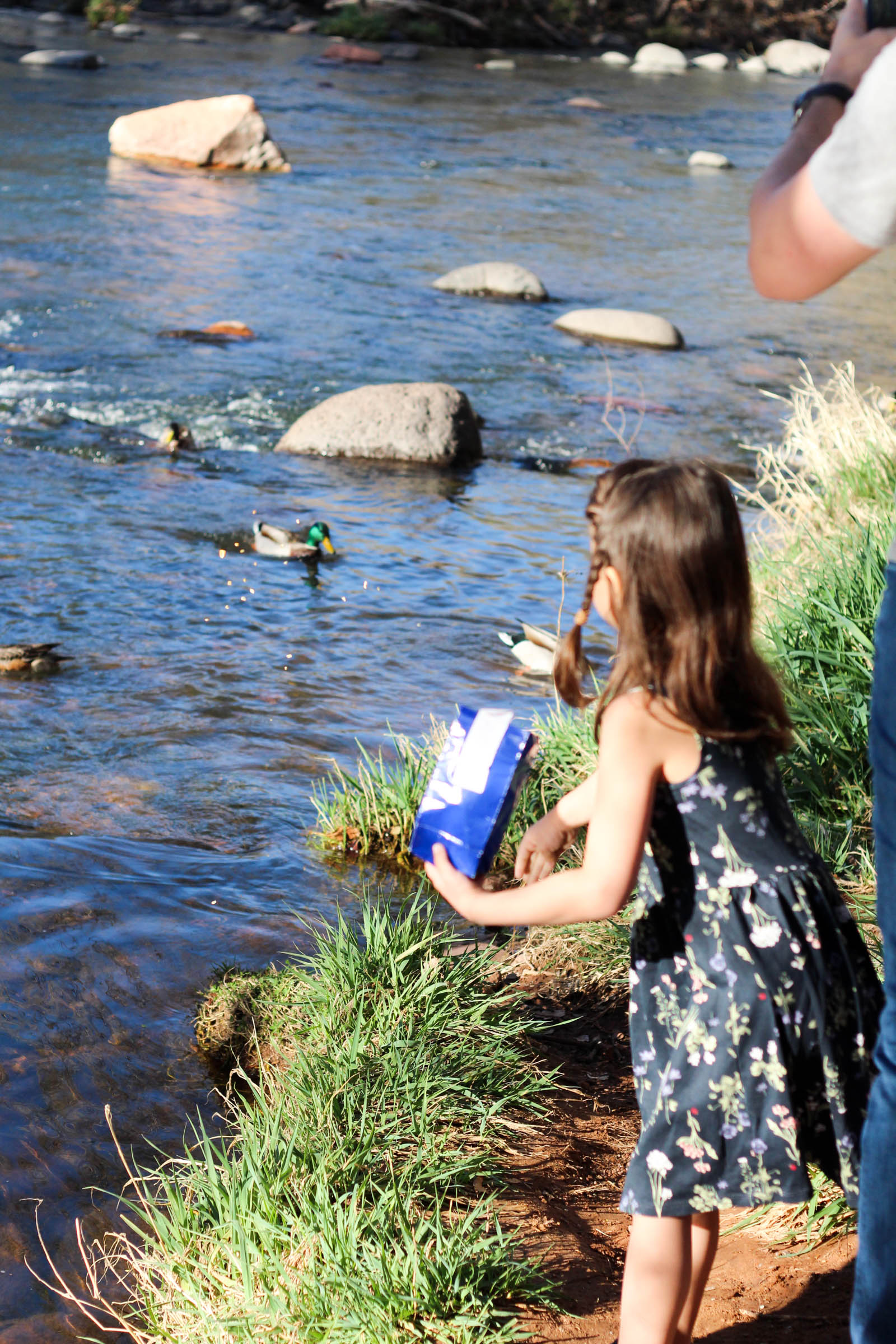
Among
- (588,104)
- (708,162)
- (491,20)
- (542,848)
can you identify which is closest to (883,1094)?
(542,848)

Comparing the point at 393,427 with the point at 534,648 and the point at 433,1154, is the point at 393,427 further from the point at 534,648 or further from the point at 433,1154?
the point at 433,1154

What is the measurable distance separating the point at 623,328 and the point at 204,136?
8656mm

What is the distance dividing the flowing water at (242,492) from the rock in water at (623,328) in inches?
9.5

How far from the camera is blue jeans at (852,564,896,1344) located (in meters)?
1.73

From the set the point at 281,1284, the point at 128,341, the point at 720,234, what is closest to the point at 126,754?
the point at 281,1284

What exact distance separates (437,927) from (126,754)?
74.8 inches

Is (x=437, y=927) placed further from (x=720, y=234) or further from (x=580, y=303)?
(x=720, y=234)

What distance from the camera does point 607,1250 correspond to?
105 inches

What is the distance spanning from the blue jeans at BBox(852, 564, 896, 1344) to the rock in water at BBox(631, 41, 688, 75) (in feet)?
111

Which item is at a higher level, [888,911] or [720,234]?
[888,911]

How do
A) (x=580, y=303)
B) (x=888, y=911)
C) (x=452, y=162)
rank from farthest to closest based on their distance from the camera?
(x=452, y=162) < (x=580, y=303) < (x=888, y=911)

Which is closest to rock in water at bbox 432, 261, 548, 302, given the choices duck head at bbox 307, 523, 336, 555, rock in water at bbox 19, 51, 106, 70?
duck head at bbox 307, 523, 336, 555

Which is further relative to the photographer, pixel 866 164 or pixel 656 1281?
pixel 656 1281

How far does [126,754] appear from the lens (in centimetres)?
527
